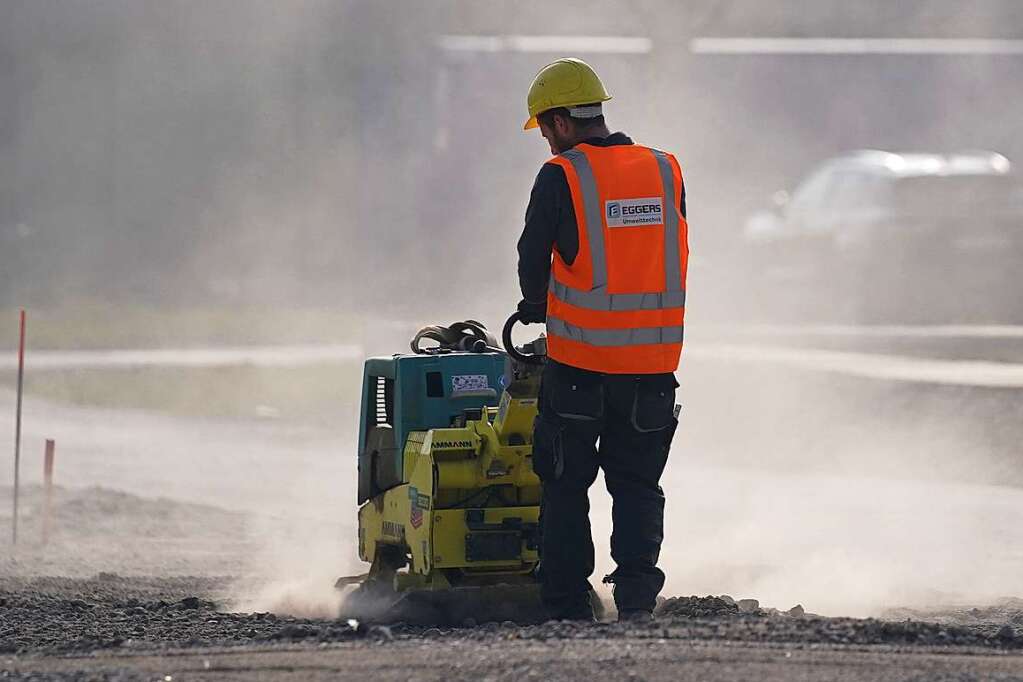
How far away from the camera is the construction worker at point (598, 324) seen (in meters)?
6.12

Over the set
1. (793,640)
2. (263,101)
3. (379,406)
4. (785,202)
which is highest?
(263,101)

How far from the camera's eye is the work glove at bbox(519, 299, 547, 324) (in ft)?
20.5

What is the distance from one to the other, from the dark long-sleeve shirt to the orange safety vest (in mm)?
26

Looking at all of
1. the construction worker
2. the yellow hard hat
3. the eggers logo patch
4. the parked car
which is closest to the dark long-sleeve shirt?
the construction worker

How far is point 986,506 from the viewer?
10250mm

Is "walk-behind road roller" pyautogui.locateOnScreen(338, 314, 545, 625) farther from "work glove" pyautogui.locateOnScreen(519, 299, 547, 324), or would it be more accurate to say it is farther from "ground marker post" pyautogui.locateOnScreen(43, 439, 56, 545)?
"ground marker post" pyautogui.locateOnScreen(43, 439, 56, 545)

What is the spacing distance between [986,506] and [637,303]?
4.71 metres

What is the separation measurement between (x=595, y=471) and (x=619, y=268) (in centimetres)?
69

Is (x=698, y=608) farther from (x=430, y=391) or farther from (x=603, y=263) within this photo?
(x=603, y=263)

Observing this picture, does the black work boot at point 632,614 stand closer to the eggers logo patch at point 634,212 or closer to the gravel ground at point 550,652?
the gravel ground at point 550,652

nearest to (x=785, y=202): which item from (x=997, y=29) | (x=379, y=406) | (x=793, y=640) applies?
(x=997, y=29)

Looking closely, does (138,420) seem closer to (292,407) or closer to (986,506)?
(292,407)

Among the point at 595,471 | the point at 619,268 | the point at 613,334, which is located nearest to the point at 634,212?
the point at 619,268

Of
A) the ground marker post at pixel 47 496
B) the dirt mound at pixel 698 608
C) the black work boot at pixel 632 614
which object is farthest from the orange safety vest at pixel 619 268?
the ground marker post at pixel 47 496
